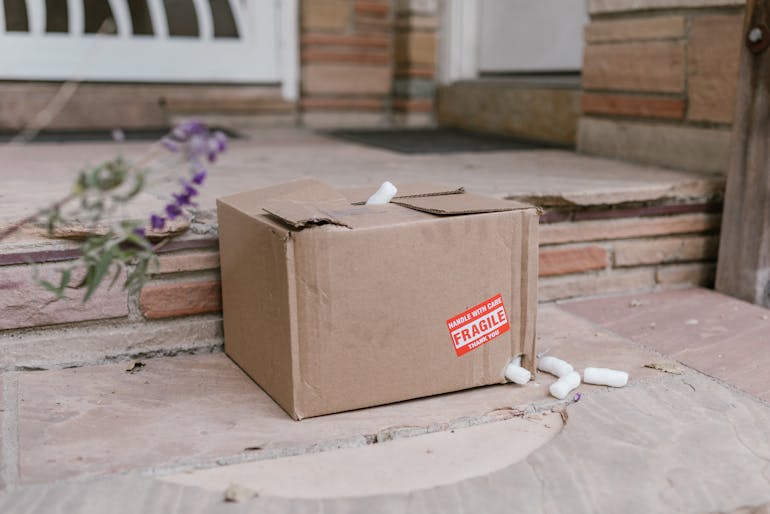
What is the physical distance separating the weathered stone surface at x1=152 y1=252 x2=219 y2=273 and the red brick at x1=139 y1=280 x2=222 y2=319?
3cm

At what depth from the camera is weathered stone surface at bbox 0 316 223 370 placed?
150 cm

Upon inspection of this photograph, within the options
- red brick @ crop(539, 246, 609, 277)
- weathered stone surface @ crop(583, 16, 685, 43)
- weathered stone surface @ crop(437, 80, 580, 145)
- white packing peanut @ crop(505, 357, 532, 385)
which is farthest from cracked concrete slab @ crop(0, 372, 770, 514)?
weathered stone surface @ crop(437, 80, 580, 145)

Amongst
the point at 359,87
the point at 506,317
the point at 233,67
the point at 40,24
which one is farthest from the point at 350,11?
the point at 506,317

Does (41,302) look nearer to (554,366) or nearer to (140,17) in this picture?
(554,366)

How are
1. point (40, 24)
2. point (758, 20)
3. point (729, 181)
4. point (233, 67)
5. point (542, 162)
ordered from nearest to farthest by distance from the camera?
point (758, 20)
point (729, 181)
point (542, 162)
point (40, 24)
point (233, 67)

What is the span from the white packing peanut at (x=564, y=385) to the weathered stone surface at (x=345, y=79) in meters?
2.77

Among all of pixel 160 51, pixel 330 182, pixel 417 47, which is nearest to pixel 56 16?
pixel 160 51

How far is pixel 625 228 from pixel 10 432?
1.53m

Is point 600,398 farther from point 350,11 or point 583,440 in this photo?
point 350,11

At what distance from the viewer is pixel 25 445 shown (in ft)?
3.95

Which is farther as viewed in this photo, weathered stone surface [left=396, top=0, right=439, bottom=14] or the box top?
weathered stone surface [left=396, top=0, right=439, bottom=14]

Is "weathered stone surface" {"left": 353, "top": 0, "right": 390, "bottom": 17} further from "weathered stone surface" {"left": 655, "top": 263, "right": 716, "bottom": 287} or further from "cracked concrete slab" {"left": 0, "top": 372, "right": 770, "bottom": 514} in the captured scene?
"cracked concrete slab" {"left": 0, "top": 372, "right": 770, "bottom": 514}

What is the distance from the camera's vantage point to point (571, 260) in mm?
2010

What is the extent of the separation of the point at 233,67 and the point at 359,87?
2.18 ft
